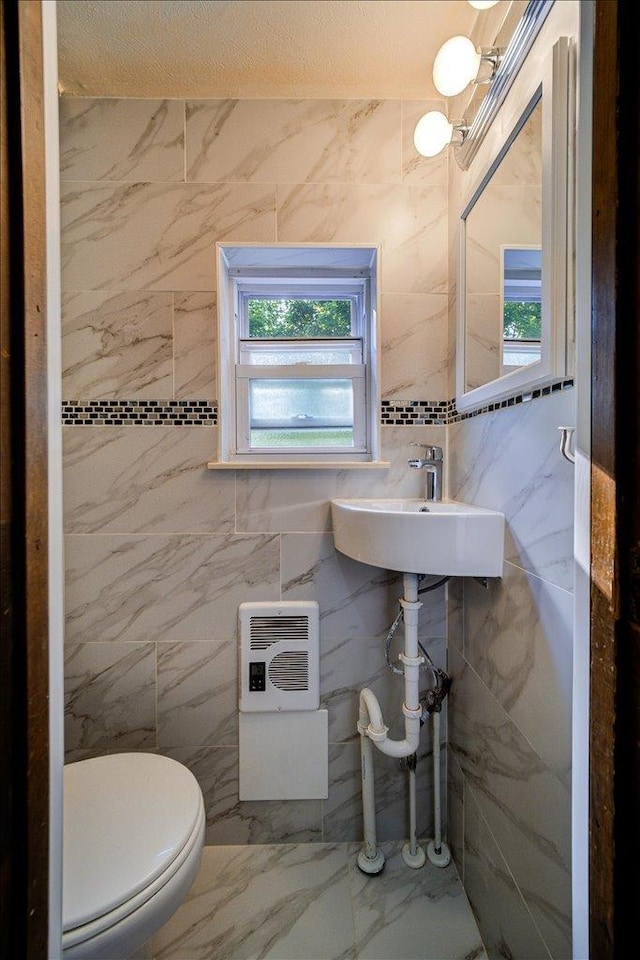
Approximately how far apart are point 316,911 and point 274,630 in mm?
698

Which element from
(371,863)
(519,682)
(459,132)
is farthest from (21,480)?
(371,863)

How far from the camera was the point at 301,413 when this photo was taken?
4.72 feet

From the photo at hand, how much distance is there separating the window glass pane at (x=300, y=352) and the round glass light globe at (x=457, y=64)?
2.25ft

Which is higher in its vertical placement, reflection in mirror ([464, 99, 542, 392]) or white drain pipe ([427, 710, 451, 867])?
reflection in mirror ([464, 99, 542, 392])

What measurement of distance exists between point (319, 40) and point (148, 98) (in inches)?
21.1

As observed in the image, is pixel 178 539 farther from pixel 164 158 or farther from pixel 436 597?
pixel 164 158

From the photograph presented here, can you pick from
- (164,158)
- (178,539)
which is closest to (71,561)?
(178,539)

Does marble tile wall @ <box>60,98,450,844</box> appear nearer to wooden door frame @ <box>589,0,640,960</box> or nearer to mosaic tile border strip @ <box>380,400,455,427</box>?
mosaic tile border strip @ <box>380,400,455,427</box>

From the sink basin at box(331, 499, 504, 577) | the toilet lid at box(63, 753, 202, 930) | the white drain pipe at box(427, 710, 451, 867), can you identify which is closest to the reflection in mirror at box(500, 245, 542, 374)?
the sink basin at box(331, 499, 504, 577)

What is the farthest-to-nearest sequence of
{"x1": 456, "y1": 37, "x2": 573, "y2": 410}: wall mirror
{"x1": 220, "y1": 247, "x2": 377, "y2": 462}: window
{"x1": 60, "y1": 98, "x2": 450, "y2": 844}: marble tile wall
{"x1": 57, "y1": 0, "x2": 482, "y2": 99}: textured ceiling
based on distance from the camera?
{"x1": 220, "y1": 247, "x2": 377, "y2": 462}: window < {"x1": 60, "y1": 98, "x2": 450, "y2": 844}: marble tile wall < {"x1": 57, "y1": 0, "x2": 482, "y2": 99}: textured ceiling < {"x1": 456, "y1": 37, "x2": 573, "y2": 410}: wall mirror

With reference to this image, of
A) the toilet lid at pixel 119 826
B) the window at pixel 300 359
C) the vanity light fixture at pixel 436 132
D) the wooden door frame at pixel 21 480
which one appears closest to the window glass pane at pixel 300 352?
the window at pixel 300 359

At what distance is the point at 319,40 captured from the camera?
1039 millimetres

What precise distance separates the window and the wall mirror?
369 mm

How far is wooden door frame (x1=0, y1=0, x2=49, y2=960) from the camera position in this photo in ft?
1.08
